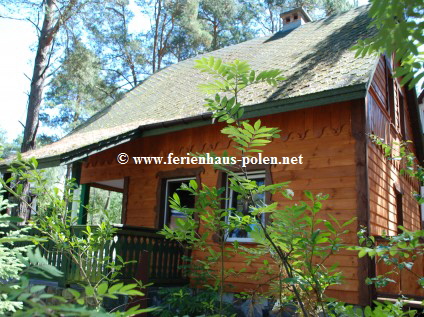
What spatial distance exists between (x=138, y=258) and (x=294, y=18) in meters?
9.04

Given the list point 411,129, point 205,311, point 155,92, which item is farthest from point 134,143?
point 411,129

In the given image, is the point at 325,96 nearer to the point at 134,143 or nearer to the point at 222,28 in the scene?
the point at 134,143

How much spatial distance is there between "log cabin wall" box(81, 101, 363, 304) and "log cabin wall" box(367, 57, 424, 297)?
0.50 m

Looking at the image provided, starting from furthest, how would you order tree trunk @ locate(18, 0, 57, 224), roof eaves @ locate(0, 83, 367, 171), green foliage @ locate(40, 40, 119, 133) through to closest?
green foliage @ locate(40, 40, 119, 133), tree trunk @ locate(18, 0, 57, 224), roof eaves @ locate(0, 83, 367, 171)

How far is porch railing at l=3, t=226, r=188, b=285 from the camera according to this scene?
6.50 m

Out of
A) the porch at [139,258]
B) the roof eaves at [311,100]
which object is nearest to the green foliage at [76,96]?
the porch at [139,258]

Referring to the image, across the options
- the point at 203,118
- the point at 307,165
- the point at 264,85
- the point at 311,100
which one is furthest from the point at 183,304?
the point at 264,85

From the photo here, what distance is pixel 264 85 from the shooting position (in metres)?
7.91

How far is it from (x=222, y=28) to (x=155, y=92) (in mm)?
17322

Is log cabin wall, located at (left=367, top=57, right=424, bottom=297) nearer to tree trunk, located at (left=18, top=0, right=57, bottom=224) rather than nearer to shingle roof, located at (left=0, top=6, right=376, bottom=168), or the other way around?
shingle roof, located at (left=0, top=6, right=376, bottom=168)

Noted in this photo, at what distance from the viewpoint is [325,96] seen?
607cm

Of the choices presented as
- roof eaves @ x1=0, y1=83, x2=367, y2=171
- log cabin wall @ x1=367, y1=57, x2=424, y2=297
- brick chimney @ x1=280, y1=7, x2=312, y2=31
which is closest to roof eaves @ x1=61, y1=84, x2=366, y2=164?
roof eaves @ x1=0, y1=83, x2=367, y2=171

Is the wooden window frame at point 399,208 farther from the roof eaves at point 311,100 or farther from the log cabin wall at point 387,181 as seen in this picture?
the roof eaves at point 311,100

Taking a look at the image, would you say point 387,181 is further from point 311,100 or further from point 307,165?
point 311,100
